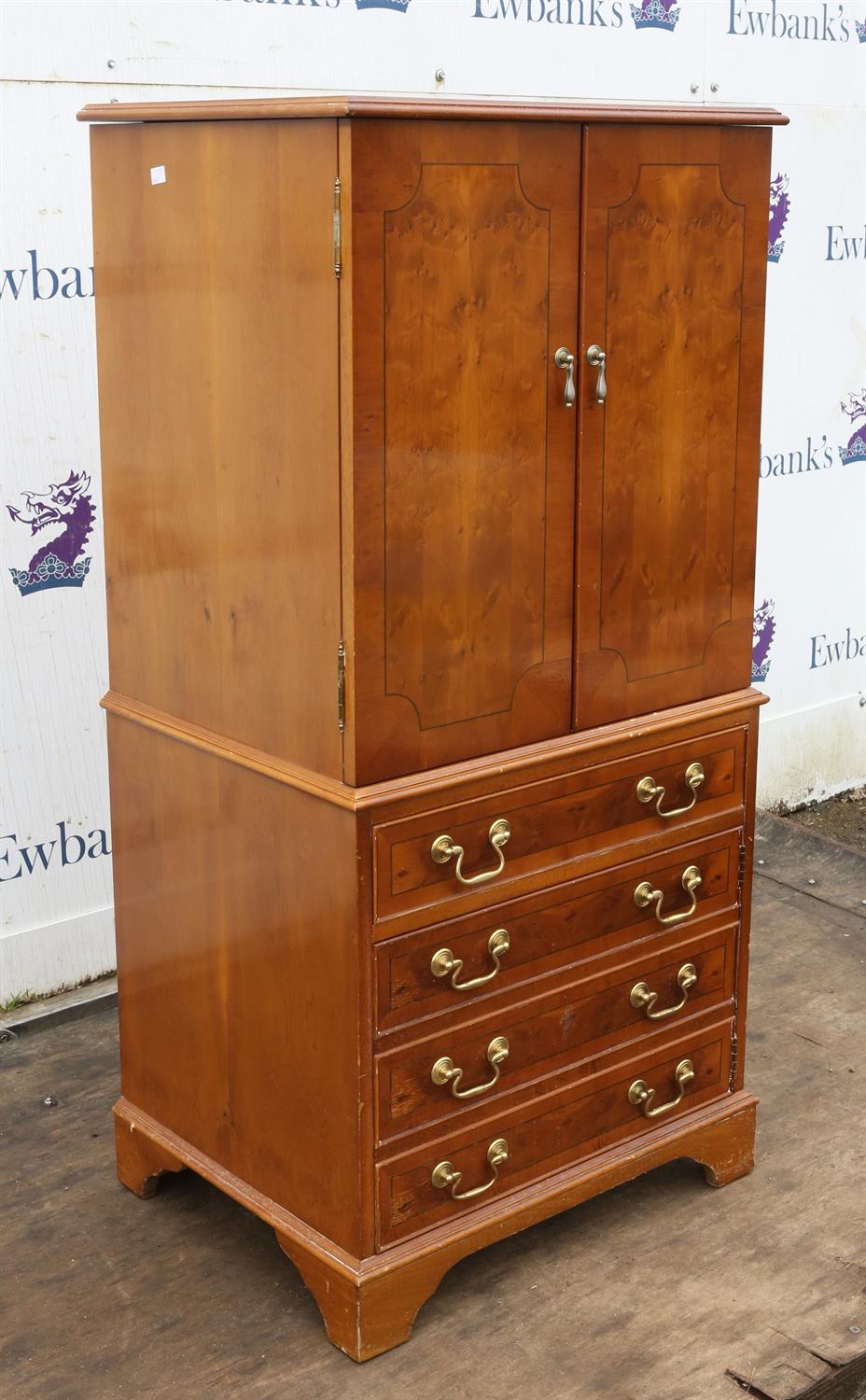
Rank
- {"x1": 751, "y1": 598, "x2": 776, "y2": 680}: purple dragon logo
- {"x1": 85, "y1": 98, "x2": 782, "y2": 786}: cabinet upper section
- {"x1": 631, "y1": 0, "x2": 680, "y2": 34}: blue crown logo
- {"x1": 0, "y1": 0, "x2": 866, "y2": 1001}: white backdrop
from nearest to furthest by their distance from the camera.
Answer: {"x1": 85, "y1": 98, "x2": 782, "y2": 786}: cabinet upper section
{"x1": 0, "y1": 0, "x2": 866, "y2": 1001}: white backdrop
{"x1": 631, "y1": 0, "x2": 680, "y2": 34}: blue crown logo
{"x1": 751, "y1": 598, "x2": 776, "y2": 680}: purple dragon logo

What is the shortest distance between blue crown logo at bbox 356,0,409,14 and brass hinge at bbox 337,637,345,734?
2.08 meters

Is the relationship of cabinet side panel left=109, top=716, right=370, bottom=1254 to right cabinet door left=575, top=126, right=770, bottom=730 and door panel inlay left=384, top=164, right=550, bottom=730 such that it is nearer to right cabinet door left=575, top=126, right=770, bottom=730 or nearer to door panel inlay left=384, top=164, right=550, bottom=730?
door panel inlay left=384, top=164, right=550, bottom=730

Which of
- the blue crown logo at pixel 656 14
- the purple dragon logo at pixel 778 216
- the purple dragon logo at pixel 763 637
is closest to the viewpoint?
the blue crown logo at pixel 656 14

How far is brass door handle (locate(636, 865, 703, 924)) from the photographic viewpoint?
2977 millimetres

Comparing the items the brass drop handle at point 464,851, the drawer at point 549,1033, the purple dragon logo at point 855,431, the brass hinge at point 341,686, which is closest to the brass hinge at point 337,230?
the brass hinge at point 341,686

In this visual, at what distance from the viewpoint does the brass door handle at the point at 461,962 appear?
2688mm

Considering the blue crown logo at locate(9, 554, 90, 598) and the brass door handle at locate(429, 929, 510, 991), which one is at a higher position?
the blue crown logo at locate(9, 554, 90, 598)

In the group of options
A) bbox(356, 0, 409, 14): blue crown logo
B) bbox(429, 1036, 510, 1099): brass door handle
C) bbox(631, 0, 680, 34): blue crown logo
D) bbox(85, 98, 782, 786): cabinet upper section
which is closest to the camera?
bbox(85, 98, 782, 786): cabinet upper section

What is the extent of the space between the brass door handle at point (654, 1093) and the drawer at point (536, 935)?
10.6 inches

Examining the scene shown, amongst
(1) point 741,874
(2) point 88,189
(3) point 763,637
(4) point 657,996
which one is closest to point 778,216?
(3) point 763,637

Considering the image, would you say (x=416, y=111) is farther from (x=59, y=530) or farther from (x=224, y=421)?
(x=59, y=530)

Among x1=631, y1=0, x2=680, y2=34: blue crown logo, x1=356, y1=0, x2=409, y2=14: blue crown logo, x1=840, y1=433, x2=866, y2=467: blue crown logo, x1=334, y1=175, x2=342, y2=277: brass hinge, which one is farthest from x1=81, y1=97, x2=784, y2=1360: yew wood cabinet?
x1=840, y1=433, x2=866, y2=467: blue crown logo

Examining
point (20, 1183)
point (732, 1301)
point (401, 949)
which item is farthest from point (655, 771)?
point (20, 1183)

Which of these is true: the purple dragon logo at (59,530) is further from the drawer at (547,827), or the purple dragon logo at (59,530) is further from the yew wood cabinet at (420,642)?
the drawer at (547,827)
